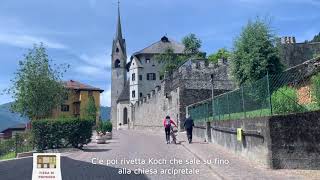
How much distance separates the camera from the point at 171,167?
1459cm

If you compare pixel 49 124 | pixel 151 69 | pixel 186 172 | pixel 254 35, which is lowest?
pixel 186 172

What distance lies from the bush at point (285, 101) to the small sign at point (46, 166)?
889cm

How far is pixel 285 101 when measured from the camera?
14.0m

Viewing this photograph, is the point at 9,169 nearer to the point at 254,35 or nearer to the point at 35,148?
the point at 35,148

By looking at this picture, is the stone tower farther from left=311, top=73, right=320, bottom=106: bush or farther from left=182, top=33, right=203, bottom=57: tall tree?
left=311, top=73, right=320, bottom=106: bush

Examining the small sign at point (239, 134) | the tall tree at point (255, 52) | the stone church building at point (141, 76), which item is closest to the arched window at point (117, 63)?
the stone church building at point (141, 76)

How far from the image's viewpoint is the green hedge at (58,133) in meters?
Answer: 22.5

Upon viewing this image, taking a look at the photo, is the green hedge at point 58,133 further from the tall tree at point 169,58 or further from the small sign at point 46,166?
the tall tree at point 169,58

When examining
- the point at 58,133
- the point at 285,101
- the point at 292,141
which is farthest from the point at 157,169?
the point at 58,133

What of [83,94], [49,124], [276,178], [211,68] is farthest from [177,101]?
[83,94]

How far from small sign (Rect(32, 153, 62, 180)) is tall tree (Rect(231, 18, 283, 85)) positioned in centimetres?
2627

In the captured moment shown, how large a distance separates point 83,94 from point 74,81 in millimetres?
5774

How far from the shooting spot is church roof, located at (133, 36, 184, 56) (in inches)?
3716

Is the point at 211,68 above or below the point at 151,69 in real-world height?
below
